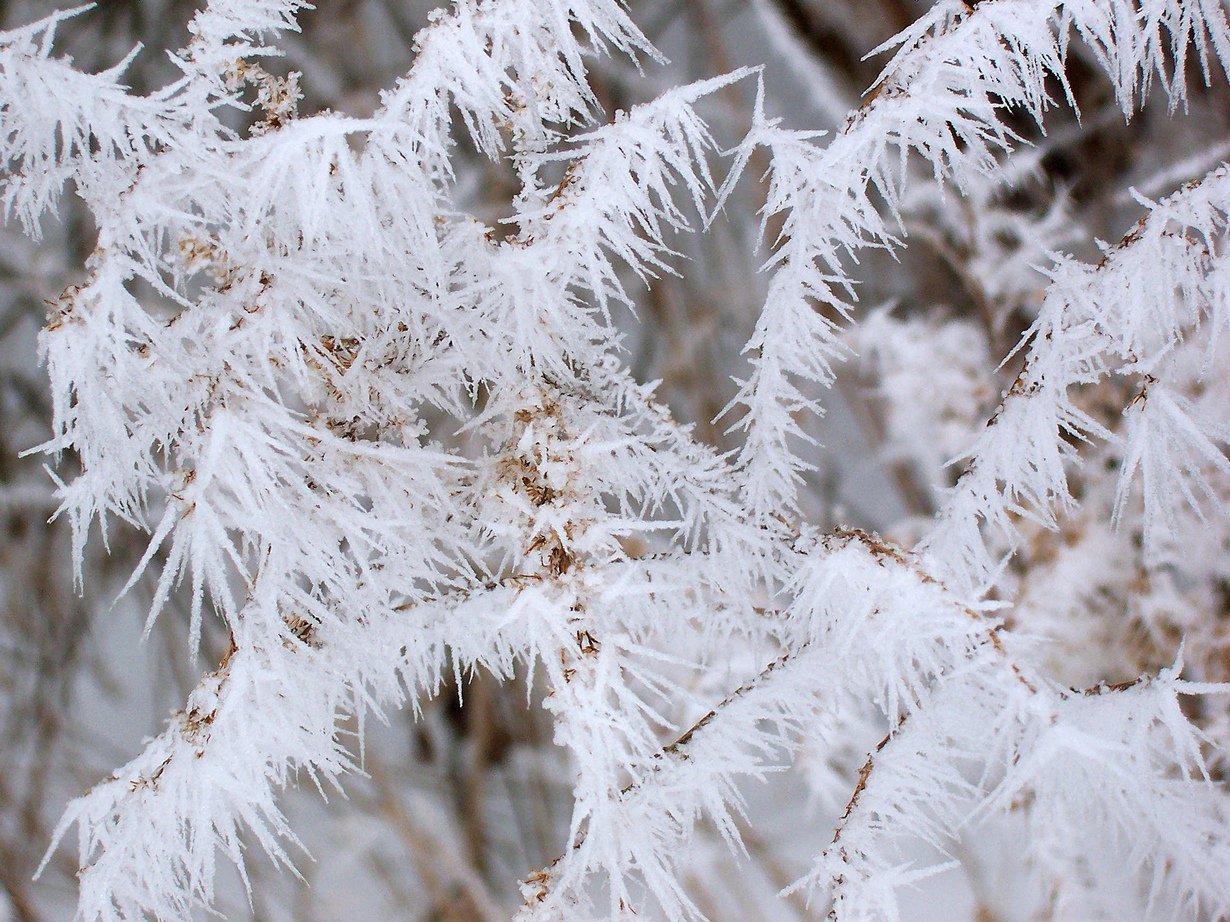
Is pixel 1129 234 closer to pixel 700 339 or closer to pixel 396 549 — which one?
pixel 396 549

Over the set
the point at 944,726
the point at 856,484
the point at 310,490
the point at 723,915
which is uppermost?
the point at 310,490

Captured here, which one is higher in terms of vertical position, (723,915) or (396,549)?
(396,549)

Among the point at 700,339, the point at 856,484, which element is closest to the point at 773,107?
the point at 700,339

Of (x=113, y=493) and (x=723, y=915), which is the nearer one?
(x=113, y=493)

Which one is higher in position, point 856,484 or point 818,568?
point 818,568

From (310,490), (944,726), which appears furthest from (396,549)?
(944,726)

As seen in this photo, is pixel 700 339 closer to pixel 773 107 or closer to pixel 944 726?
pixel 773 107
